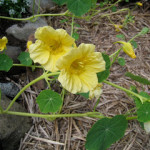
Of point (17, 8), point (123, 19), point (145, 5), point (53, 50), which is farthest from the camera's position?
point (145, 5)

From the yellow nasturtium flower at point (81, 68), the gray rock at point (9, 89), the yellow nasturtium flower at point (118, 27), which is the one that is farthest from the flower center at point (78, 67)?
the yellow nasturtium flower at point (118, 27)

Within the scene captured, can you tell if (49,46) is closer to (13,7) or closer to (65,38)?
(65,38)

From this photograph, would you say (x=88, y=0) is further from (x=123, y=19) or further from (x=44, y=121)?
(x=123, y=19)

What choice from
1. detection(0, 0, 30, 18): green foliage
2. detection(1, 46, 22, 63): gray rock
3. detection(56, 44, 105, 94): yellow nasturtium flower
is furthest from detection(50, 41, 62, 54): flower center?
detection(0, 0, 30, 18): green foliage

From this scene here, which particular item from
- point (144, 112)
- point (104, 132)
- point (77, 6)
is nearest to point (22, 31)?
point (77, 6)

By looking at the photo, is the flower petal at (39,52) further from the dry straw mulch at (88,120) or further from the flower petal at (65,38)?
the dry straw mulch at (88,120)

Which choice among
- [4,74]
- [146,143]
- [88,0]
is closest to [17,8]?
[4,74]
